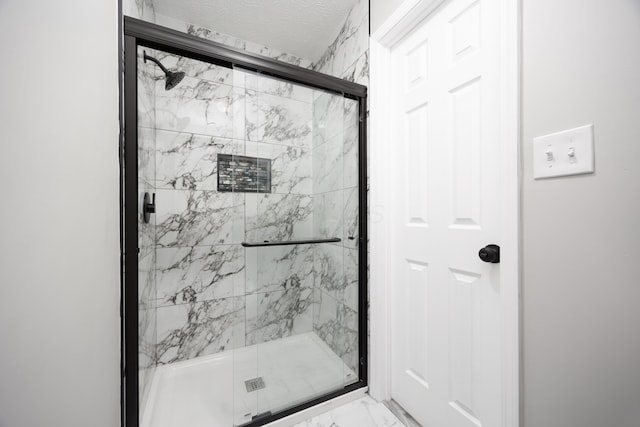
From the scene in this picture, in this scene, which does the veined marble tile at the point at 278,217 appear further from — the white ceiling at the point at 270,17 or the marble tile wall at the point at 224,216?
the white ceiling at the point at 270,17

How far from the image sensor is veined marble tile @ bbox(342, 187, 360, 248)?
4.61 feet

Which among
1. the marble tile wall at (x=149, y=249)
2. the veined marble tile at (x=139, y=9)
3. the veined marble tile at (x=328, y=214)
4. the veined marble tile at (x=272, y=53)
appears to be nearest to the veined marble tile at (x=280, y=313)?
the veined marble tile at (x=328, y=214)

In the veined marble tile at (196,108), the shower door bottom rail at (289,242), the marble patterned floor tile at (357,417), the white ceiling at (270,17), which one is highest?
the white ceiling at (270,17)

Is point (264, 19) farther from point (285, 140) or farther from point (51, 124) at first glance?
point (51, 124)

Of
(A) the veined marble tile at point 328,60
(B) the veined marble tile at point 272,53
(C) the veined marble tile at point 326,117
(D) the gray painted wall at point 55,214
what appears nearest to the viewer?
(D) the gray painted wall at point 55,214

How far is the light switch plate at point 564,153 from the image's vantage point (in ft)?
1.97

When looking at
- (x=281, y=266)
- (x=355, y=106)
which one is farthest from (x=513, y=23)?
(x=281, y=266)

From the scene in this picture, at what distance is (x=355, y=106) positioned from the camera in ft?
4.66

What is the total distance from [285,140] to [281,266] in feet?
2.14

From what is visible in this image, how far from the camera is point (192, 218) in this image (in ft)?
5.57

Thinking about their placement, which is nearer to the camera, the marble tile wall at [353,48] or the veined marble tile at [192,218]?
the marble tile wall at [353,48]

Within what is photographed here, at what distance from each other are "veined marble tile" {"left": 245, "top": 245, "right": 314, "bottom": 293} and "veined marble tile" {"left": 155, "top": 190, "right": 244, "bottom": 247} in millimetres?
627

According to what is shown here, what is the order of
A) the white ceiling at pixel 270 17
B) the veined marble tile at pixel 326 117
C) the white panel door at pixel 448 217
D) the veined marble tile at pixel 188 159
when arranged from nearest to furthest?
the white panel door at pixel 448 217, the veined marble tile at pixel 326 117, the white ceiling at pixel 270 17, the veined marble tile at pixel 188 159

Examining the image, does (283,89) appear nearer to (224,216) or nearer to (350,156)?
(350,156)
